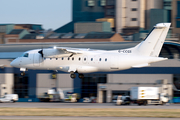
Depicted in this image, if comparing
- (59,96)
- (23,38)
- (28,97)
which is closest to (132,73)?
(59,96)

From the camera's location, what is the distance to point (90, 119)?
27594 millimetres

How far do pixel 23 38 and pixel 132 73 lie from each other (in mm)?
64967

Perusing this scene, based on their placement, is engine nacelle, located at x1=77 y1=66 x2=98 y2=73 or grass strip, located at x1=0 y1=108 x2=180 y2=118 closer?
grass strip, located at x1=0 y1=108 x2=180 y2=118

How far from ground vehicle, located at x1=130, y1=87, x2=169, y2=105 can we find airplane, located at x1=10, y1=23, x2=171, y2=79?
5.44 m

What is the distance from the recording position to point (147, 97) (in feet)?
140

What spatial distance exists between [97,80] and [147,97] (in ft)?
55.8

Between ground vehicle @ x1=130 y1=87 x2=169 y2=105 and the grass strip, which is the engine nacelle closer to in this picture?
the grass strip

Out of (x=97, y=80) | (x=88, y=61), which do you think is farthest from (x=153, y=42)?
(x=97, y=80)

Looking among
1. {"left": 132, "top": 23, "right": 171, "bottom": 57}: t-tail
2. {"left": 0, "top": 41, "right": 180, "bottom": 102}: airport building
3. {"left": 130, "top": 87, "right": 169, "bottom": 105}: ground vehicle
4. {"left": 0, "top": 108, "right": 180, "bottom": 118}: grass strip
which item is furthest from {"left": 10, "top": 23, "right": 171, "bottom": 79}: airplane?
{"left": 0, "top": 41, "right": 180, "bottom": 102}: airport building

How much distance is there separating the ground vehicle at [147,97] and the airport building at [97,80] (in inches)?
433

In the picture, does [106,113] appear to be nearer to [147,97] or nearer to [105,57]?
[105,57]

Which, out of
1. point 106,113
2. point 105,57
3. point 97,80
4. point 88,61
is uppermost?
point 105,57

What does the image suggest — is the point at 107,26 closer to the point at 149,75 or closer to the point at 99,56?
the point at 149,75

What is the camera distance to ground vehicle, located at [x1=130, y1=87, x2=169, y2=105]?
42.7m
